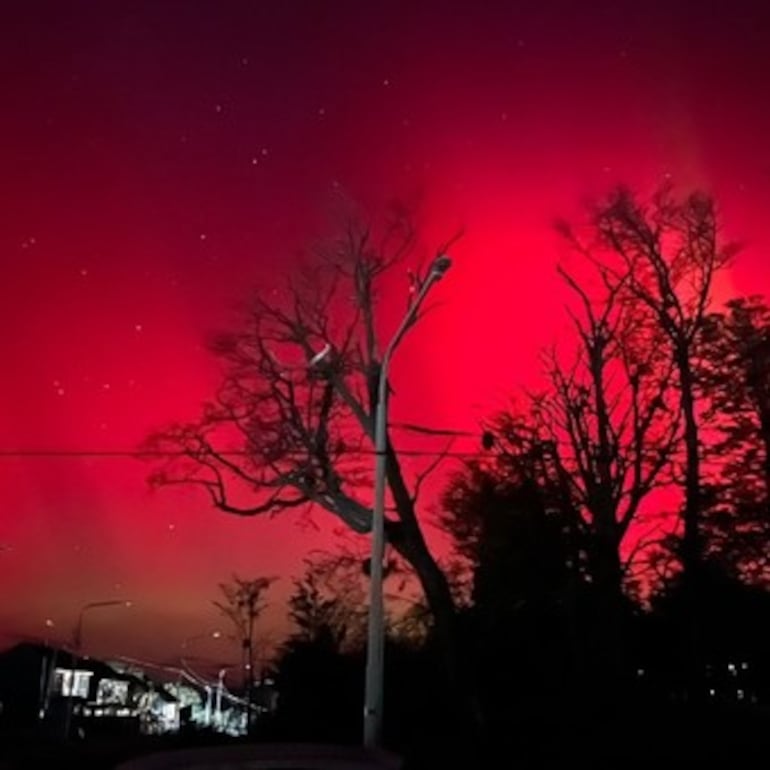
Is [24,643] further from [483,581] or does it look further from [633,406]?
[633,406]

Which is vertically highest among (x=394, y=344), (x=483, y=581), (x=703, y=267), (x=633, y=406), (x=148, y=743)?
(x=703, y=267)

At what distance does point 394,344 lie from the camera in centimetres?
1491

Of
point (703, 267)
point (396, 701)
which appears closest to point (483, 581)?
point (396, 701)

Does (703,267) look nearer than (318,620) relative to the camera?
Yes

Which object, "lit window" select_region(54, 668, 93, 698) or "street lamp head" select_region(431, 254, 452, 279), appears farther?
"lit window" select_region(54, 668, 93, 698)

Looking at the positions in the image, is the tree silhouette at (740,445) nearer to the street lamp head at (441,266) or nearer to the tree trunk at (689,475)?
the tree trunk at (689,475)

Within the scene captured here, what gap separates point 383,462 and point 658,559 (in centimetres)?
1863

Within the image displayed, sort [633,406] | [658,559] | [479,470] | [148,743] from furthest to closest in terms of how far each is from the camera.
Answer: [479,470]
[658,559]
[633,406]
[148,743]

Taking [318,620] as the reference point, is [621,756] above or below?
below

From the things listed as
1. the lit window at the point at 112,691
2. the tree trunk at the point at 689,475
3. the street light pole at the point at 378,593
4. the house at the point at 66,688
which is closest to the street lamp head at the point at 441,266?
the street light pole at the point at 378,593

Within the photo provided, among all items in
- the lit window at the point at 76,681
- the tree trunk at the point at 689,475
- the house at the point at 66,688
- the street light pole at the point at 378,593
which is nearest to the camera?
the street light pole at the point at 378,593

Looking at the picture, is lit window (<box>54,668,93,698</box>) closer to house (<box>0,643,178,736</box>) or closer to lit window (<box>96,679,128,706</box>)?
house (<box>0,643,178,736</box>)

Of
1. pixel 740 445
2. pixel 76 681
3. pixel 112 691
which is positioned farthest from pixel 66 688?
pixel 740 445

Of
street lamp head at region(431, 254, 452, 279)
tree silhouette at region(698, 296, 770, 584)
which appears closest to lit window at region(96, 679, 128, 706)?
tree silhouette at region(698, 296, 770, 584)
